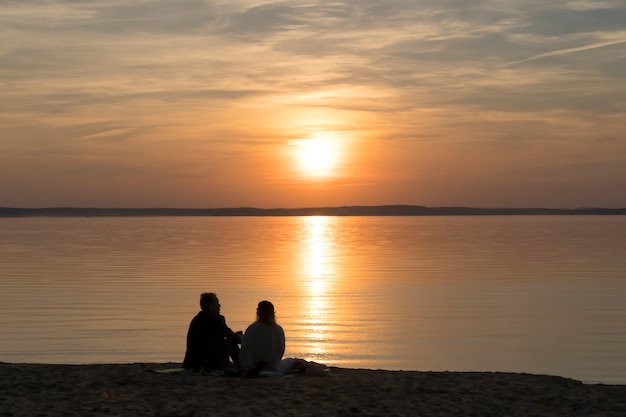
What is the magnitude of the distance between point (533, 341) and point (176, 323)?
10993 mm

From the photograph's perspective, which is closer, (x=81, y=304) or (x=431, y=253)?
(x=81, y=304)

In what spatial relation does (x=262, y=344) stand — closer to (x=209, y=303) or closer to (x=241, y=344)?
(x=241, y=344)

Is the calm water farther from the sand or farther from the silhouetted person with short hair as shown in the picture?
the silhouetted person with short hair

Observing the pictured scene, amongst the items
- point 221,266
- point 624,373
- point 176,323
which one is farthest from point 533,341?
point 221,266

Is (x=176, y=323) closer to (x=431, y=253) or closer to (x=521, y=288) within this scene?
(x=521, y=288)

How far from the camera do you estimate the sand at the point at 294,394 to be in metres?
11.7

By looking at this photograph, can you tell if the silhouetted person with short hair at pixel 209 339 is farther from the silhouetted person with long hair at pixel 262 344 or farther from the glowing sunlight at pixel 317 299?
the glowing sunlight at pixel 317 299

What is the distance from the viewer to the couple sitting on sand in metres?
14.3

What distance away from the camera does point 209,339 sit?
1461 cm

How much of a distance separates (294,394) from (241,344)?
206 centimetres

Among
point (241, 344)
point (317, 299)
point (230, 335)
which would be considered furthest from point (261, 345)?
point (317, 299)

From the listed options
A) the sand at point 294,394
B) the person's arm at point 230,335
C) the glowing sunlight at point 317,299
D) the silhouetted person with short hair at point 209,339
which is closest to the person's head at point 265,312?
the silhouetted person with short hair at point 209,339

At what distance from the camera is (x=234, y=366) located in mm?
15281

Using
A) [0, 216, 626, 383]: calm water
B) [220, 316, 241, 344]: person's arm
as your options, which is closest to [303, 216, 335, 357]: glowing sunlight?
[0, 216, 626, 383]: calm water
